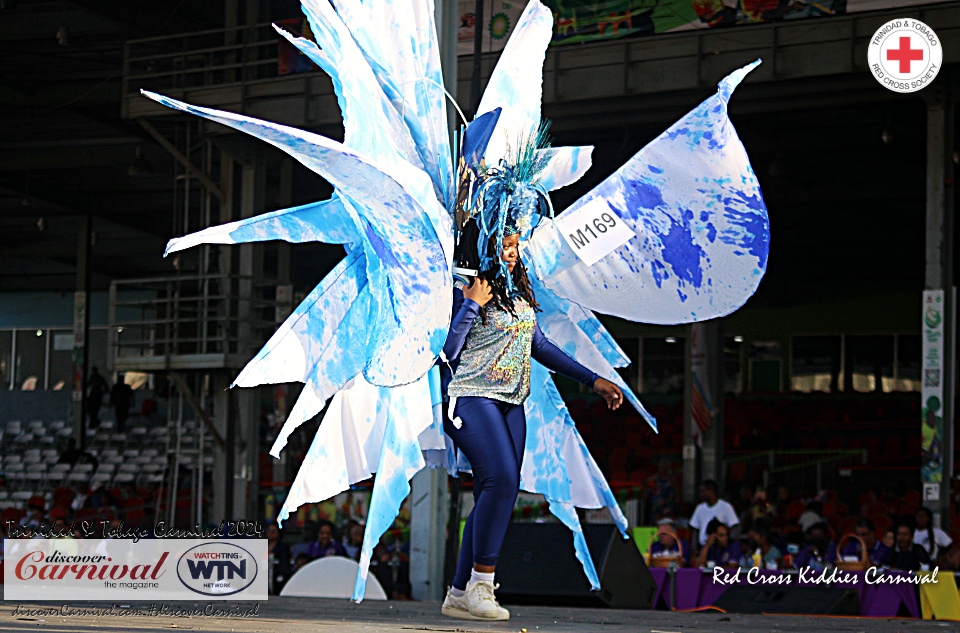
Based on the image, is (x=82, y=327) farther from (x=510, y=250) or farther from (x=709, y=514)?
(x=510, y=250)

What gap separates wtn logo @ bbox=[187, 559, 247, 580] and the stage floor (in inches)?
6.8

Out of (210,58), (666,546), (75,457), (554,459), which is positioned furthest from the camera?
(75,457)

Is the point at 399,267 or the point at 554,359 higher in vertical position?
the point at 399,267

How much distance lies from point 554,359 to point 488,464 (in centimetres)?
47

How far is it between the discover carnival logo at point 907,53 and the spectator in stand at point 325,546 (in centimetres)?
575

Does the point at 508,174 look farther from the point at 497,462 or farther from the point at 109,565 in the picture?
the point at 109,565

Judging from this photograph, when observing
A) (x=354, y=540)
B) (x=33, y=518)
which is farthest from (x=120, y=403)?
(x=354, y=540)

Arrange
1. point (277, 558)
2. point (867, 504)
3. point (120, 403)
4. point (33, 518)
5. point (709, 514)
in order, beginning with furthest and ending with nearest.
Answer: point (120, 403) → point (33, 518) → point (867, 504) → point (709, 514) → point (277, 558)

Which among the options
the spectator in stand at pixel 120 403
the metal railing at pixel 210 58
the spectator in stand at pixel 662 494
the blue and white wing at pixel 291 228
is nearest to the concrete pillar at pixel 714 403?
the spectator in stand at pixel 662 494

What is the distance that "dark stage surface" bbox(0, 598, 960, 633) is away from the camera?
3961mm

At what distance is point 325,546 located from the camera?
934 cm

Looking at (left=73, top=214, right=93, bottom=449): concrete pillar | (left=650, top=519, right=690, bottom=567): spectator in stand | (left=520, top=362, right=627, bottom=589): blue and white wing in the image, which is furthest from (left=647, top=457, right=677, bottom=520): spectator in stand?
(left=73, top=214, right=93, bottom=449): concrete pillar

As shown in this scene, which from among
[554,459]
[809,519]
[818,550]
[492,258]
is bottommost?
[809,519]

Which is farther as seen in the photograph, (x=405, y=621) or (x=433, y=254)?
(x=405, y=621)
